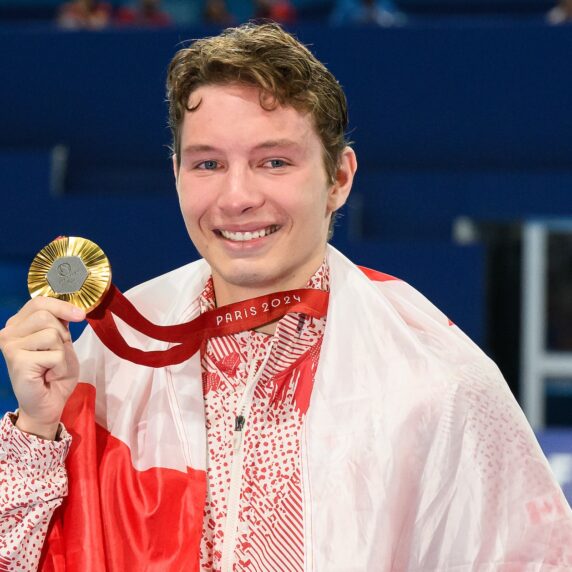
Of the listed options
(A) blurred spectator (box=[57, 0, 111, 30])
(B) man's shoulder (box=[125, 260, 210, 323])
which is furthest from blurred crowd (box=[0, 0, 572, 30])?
(B) man's shoulder (box=[125, 260, 210, 323])

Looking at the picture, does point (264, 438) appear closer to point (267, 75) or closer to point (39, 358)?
point (39, 358)

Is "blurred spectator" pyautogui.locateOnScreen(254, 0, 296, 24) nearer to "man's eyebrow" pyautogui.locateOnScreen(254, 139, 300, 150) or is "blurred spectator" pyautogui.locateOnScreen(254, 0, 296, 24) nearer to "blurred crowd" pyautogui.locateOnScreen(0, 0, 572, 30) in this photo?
"blurred crowd" pyautogui.locateOnScreen(0, 0, 572, 30)

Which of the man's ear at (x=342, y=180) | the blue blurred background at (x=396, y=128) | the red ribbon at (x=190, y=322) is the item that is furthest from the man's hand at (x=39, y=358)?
the blue blurred background at (x=396, y=128)

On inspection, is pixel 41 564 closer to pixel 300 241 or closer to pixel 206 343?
pixel 206 343

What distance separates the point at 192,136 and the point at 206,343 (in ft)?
0.96

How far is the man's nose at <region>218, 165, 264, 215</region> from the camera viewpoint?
1.40m

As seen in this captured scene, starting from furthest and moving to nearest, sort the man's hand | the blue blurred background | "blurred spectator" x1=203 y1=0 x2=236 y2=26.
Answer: "blurred spectator" x1=203 y1=0 x2=236 y2=26, the blue blurred background, the man's hand

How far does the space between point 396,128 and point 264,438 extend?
3563 millimetres

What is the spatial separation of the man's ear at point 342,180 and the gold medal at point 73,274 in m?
0.34

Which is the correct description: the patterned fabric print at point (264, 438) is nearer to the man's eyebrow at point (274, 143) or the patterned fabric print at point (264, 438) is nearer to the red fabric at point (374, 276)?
the red fabric at point (374, 276)

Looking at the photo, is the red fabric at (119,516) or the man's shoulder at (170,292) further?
the man's shoulder at (170,292)

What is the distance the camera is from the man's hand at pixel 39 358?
4.39 feet

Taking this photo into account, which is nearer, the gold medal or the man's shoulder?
the gold medal

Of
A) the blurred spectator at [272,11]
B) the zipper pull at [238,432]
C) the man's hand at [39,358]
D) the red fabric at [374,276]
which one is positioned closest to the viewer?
the man's hand at [39,358]
